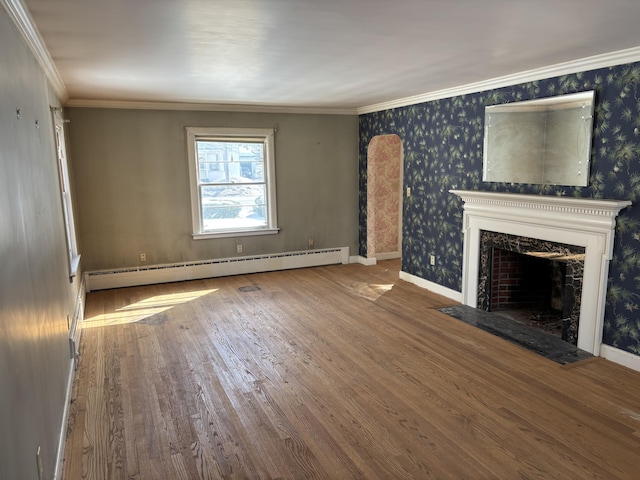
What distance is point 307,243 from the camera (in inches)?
276

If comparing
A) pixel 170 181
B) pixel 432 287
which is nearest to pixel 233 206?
pixel 170 181

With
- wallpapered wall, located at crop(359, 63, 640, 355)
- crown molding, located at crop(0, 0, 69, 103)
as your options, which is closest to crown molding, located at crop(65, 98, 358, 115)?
wallpapered wall, located at crop(359, 63, 640, 355)

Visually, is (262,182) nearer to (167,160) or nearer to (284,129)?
(284,129)

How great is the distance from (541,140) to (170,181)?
4.40m

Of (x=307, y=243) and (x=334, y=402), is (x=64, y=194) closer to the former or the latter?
(x=334, y=402)

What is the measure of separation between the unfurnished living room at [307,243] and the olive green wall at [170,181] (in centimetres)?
3

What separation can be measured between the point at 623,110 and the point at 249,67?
2871 millimetres

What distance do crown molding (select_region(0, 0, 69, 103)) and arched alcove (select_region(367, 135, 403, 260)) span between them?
458cm

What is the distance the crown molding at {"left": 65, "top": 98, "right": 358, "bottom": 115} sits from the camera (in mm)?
5508

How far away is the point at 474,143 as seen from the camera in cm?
485

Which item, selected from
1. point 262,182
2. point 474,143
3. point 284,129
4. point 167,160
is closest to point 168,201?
point 167,160

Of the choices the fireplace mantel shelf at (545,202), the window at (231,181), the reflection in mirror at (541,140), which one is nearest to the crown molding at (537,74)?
the reflection in mirror at (541,140)

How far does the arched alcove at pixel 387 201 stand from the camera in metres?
7.30

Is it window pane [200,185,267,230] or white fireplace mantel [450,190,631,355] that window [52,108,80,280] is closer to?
window pane [200,185,267,230]
